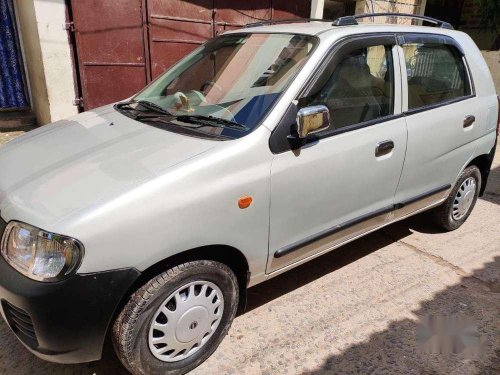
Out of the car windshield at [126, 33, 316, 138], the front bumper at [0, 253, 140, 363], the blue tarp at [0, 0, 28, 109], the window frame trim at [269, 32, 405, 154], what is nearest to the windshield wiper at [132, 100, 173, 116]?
the car windshield at [126, 33, 316, 138]

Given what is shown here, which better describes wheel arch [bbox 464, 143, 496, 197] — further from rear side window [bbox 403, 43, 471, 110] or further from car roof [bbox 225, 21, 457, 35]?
car roof [bbox 225, 21, 457, 35]

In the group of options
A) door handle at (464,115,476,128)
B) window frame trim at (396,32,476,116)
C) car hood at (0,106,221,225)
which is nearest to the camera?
car hood at (0,106,221,225)

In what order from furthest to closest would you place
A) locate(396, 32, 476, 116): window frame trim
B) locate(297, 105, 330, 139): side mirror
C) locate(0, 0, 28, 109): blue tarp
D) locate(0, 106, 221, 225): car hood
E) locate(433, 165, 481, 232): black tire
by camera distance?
locate(0, 0, 28, 109): blue tarp → locate(433, 165, 481, 232): black tire → locate(396, 32, 476, 116): window frame trim → locate(297, 105, 330, 139): side mirror → locate(0, 106, 221, 225): car hood

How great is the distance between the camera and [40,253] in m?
1.74

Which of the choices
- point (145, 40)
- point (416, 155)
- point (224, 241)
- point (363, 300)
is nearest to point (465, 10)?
point (145, 40)

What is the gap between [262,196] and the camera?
2.17 metres

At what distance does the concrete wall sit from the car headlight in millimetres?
4510

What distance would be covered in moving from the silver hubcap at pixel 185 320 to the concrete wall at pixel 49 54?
4.72 meters

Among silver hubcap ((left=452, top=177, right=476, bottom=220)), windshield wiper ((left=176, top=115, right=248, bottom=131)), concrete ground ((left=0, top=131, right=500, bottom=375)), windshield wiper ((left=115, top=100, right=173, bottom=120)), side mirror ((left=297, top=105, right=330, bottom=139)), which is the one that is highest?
side mirror ((left=297, top=105, right=330, bottom=139))

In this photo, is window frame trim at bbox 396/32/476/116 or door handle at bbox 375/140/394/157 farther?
window frame trim at bbox 396/32/476/116

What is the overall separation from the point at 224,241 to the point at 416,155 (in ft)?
5.56

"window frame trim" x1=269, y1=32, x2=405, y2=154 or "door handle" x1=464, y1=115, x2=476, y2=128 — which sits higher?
"window frame trim" x1=269, y1=32, x2=405, y2=154

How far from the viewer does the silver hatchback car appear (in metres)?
1.76

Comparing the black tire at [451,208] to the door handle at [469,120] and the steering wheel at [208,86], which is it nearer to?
the door handle at [469,120]
